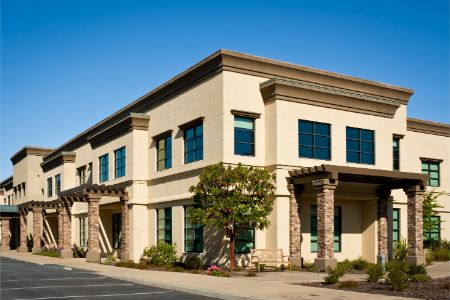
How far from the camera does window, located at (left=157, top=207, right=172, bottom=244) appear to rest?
110ft

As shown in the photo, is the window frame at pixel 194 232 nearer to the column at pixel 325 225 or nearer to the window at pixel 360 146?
the column at pixel 325 225

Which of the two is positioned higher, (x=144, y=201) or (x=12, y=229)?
(x=144, y=201)

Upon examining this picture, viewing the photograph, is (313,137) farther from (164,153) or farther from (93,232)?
(93,232)

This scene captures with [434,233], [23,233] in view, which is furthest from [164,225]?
[23,233]

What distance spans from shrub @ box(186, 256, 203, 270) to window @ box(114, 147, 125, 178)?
1085 cm

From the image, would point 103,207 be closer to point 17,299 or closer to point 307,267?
point 307,267

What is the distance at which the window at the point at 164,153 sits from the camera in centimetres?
3453

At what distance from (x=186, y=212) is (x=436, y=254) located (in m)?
16.3

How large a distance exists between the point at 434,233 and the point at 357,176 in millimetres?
14895

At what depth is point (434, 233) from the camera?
3962cm

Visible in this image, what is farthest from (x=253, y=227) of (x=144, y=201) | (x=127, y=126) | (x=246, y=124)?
(x=127, y=126)

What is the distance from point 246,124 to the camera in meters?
29.7

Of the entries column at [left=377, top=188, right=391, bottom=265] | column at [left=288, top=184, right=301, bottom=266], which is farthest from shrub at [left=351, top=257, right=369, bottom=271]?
column at [left=288, top=184, right=301, bottom=266]

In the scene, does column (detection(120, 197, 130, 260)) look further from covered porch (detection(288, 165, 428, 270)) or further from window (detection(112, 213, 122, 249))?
covered porch (detection(288, 165, 428, 270))
